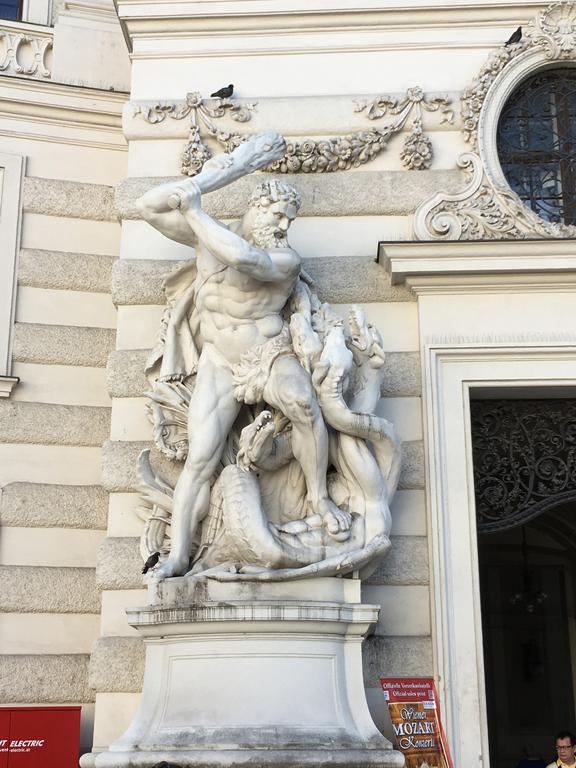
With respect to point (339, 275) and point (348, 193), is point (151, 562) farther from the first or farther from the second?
point (348, 193)

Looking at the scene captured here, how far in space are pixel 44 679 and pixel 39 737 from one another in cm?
79

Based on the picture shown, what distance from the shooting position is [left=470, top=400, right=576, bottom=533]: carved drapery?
28.1 ft

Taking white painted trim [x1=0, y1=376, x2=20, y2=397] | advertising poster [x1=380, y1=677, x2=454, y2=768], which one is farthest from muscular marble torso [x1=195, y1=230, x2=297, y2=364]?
advertising poster [x1=380, y1=677, x2=454, y2=768]

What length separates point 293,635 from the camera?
23.6 feet

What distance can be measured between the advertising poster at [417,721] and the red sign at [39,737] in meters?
2.48

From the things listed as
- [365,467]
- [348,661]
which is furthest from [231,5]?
[348,661]

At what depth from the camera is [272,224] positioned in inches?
316

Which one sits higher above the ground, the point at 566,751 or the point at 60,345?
the point at 60,345

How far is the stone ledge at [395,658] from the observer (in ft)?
25.8

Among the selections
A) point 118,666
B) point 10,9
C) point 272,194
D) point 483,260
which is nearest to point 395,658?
point 118,666

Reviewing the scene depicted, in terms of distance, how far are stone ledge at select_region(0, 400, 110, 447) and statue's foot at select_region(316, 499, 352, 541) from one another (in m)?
2.59

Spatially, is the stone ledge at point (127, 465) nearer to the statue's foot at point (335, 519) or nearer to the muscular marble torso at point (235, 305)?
the muscular marble torso at point (235, 305)

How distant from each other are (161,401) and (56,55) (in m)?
4.23

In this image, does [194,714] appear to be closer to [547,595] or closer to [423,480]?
[423,480]
